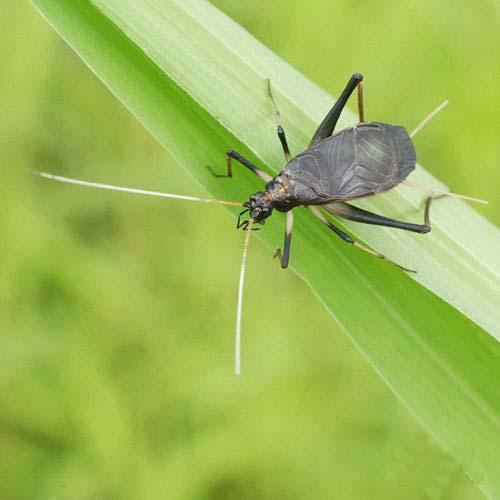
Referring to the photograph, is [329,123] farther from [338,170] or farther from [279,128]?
[338,170]

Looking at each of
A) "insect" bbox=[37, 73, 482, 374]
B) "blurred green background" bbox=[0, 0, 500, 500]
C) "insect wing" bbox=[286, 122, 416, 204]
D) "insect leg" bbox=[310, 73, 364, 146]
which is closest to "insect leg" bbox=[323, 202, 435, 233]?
"insect" bbox=[37, 73, 482, 374]

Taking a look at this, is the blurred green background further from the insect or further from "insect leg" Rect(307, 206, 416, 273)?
"insect leg" Rect(307, 206, 416, 273)

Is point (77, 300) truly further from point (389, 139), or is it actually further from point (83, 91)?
point (389, 139)

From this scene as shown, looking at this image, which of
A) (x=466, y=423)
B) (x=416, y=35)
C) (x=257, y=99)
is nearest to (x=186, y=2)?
(x=257, y=99)

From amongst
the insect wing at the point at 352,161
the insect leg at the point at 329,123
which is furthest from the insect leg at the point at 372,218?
the insect leg at the point at 329,123

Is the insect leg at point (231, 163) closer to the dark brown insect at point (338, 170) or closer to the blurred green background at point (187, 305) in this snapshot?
the dark brown insect at point (338, 170)

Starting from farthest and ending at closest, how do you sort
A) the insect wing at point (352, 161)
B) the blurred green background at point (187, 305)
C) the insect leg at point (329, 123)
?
the blurred green background at point (187, 305)
the insect wing at point (352, 161)
the insect leg at point (329, 123)

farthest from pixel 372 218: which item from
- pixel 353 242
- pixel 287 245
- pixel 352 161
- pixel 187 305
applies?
pixel 187 305
